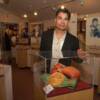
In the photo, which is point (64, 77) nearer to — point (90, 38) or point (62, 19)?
point (62, 19)

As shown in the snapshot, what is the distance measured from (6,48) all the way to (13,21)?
2238 mm

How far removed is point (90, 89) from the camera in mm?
1441

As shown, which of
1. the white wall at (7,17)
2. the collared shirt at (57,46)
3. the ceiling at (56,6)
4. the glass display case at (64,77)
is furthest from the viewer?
the white wall at (7,17)

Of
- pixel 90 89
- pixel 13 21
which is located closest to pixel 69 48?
pixel 90 89

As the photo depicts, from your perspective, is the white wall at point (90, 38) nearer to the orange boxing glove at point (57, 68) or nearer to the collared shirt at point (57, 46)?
the collared shirt at point (57, 46)

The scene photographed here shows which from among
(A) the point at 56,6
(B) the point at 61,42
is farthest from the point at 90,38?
(B) the point at 61,42

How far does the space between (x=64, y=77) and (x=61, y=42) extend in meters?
0.38

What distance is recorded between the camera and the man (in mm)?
1536

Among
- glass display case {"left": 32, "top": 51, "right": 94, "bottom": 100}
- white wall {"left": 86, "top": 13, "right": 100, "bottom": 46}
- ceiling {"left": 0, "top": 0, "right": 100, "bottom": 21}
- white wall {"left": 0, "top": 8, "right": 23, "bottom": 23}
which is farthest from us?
white wall {"left": 0, "top": 8, "right": 23, "bottom": 23}

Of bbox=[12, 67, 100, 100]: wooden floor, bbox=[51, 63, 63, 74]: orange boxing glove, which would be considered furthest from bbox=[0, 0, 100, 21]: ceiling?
bbox=[51, 63, 63, 74]: orange boxing glove

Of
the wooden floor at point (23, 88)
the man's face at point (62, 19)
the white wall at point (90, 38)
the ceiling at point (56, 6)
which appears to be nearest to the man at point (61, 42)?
the man's face at point (62, 19)

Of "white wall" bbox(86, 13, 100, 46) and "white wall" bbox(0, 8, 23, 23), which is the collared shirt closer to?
"white wall" bbox(86, 13, 100, 46)

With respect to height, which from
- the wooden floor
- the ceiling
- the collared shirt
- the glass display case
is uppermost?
the ceiling

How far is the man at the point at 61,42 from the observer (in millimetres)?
1536
